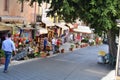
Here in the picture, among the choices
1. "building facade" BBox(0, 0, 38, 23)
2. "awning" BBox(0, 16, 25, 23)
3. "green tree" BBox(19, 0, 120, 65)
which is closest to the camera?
"green tree" BBox(19, 0, 120, 65)

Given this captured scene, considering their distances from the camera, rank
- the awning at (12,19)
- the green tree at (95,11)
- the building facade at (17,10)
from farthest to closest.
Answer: the building facade at (17,10), the awning at (12,19), the green tree at (95,11)

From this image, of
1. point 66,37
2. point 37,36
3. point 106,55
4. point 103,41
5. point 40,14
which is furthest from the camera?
point 103,41

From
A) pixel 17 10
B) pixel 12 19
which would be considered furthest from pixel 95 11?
pixel 17 10

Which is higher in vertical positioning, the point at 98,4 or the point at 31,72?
the point at 98,4

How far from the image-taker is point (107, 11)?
21438 mm

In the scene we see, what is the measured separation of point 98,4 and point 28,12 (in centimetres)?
1280

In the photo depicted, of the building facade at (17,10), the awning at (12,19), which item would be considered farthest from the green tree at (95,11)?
the building facade at (17,10)

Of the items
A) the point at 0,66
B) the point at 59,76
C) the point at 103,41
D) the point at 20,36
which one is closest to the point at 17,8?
the point at 20,36

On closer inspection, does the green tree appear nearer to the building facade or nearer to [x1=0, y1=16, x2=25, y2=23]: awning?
[x1=0, y1=16, x2=25, y2=23]: awning

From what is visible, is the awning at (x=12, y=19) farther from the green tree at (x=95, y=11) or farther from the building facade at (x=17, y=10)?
the green tree at (x=95, y=11)

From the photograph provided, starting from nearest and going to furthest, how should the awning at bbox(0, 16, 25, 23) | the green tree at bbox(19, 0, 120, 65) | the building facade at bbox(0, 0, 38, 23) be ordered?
the green tree at bbox(19, 0, 120, 65) → the awning at bbox(0, 16, 25, 23) → the building facade at bbox(0, 0, 38, 23)

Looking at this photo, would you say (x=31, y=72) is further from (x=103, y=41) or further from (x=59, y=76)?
(x=103, y=41)

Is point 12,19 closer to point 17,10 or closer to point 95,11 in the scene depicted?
point 17,10

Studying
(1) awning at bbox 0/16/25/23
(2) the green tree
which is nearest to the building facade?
(1) awning at bbox 0/16/25/23
